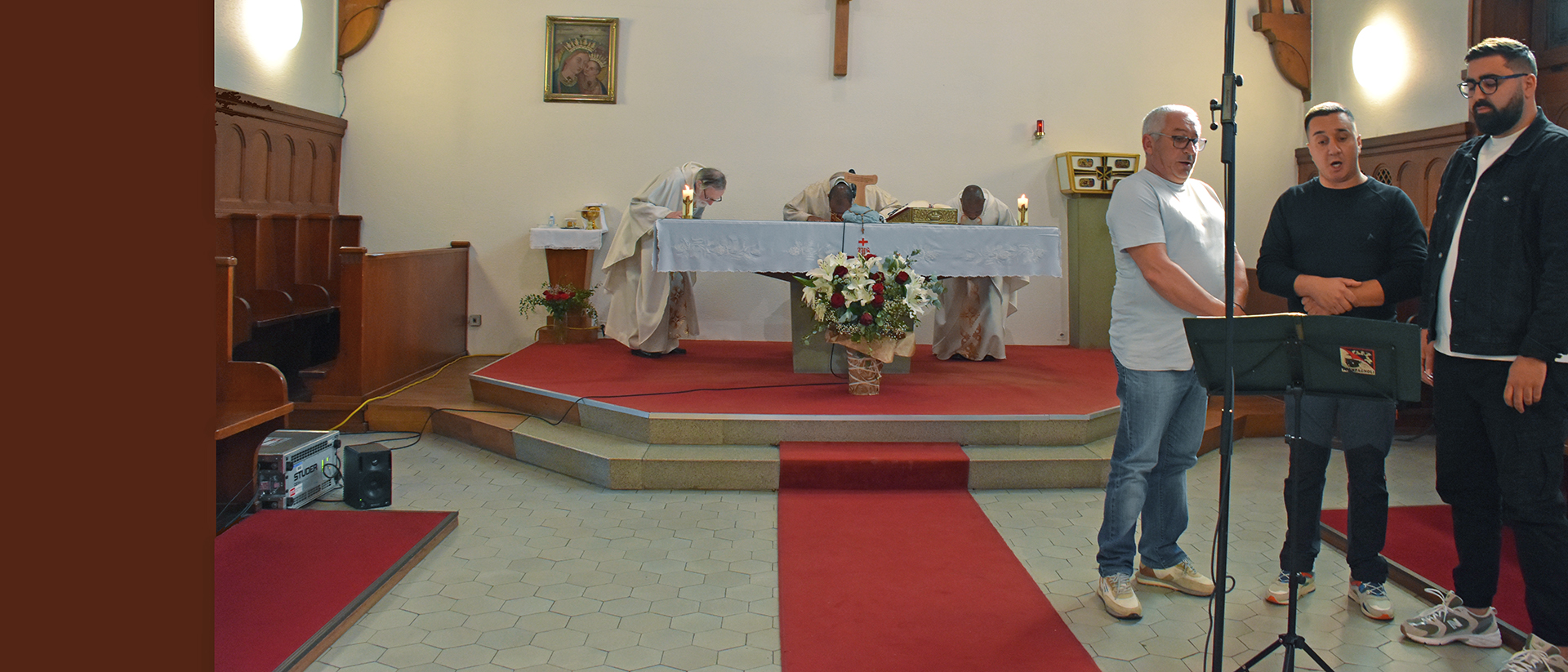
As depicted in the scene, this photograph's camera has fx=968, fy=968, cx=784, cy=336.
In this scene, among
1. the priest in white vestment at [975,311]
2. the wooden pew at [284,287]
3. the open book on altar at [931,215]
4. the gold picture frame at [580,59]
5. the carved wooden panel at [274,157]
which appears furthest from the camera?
the gold picture frame at [580,59]

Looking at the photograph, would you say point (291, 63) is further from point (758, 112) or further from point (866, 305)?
point (866, 305)

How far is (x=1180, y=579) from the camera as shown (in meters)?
3.06

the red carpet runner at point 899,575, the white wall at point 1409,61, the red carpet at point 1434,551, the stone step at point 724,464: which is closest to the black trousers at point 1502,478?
the red carpet at point 1434,551

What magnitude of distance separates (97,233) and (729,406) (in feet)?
13.7

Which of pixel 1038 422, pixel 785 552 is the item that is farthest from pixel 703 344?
pixel 785 552

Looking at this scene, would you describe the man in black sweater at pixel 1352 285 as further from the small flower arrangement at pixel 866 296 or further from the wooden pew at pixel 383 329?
the wooden pew at pixel 383 329

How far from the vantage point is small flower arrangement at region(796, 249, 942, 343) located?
16.1 feet

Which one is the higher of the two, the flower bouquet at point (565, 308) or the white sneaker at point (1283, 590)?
the flower bouquet at point (565, 308)

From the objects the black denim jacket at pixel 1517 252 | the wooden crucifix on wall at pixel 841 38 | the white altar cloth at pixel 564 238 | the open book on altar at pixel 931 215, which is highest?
the wooden crucifix on wall at pixel 841 38

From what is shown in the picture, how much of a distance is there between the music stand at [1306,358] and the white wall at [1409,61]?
200 inches

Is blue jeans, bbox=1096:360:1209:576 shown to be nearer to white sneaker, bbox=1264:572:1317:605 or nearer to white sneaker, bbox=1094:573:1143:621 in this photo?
white sneaker, bbox=1094:573:1143:621

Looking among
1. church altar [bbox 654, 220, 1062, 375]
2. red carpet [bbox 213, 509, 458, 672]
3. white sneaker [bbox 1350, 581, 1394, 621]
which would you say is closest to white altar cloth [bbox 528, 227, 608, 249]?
church altar [bbox 654, 220, 1062, 375]

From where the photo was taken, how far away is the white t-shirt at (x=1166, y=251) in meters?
2.72

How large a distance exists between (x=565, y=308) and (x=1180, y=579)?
538cm
